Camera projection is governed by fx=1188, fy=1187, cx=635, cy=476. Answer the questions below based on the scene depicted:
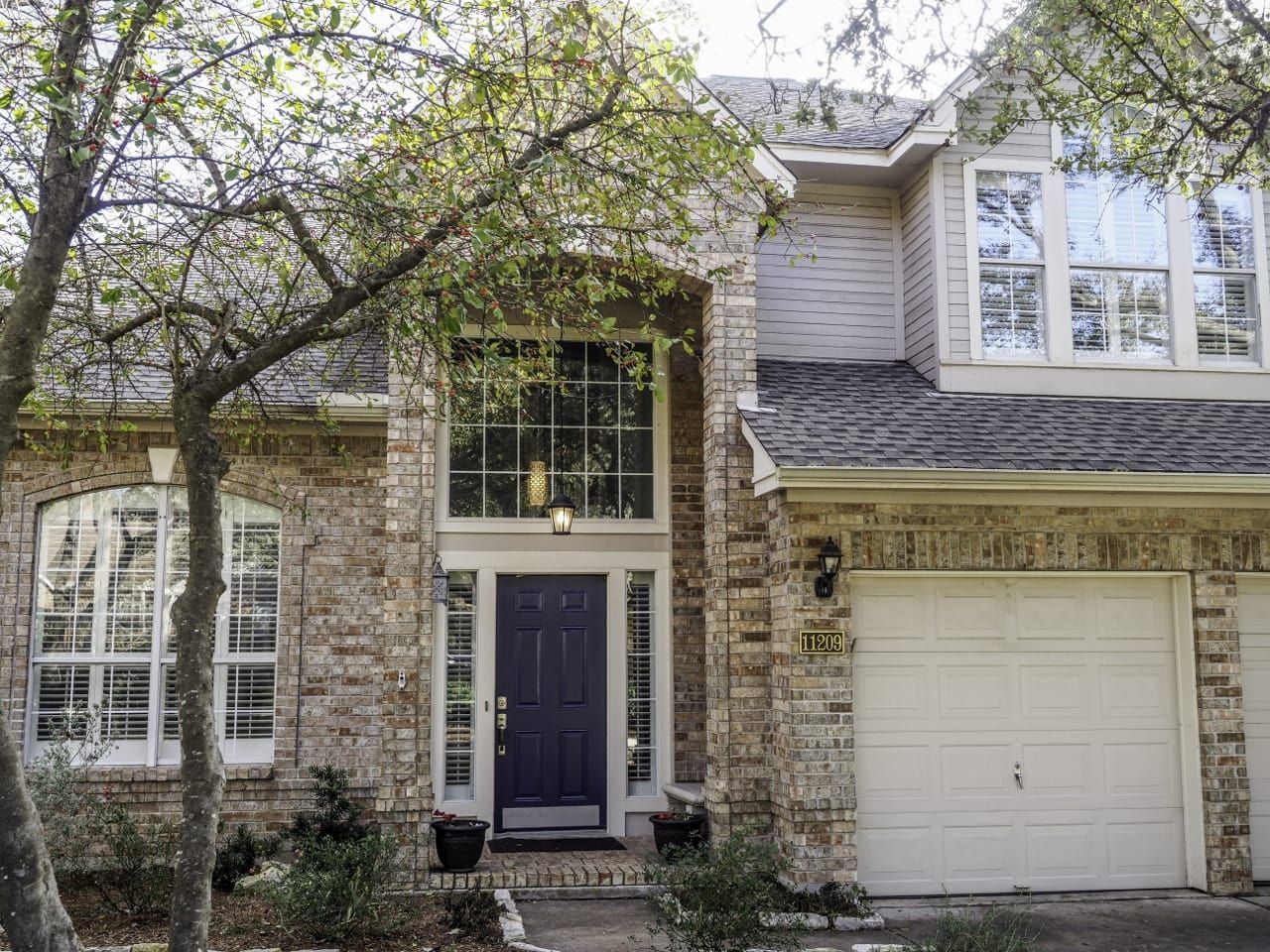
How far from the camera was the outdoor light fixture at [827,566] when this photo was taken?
8555mm

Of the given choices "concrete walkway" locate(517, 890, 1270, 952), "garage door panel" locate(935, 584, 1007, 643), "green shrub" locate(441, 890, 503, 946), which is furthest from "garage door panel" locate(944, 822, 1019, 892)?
"green shrub" locate(441, 890, 503, 946)

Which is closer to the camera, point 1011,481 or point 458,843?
point 1011,481

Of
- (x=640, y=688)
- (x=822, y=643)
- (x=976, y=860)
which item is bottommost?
(x=976, y=860)

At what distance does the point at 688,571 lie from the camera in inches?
414

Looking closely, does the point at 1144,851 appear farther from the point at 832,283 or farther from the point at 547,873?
the point at 832,283

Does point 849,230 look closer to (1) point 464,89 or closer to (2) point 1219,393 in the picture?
(2) point 1219,393

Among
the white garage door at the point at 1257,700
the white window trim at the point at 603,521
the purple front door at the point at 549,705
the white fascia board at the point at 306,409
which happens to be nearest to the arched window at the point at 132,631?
the white fascia board at the point at 306,409

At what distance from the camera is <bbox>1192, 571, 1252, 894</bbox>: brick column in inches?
351

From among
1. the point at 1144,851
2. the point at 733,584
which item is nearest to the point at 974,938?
the point at 733,584

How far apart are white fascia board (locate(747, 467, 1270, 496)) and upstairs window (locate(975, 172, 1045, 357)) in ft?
6.93

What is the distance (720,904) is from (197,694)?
2.91 metres

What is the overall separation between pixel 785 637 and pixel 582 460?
9.10 feet

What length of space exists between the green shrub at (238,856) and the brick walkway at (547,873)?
1243mm

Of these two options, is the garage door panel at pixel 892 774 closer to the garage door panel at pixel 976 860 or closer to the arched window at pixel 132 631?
the garage door panel at pixel 976 860
